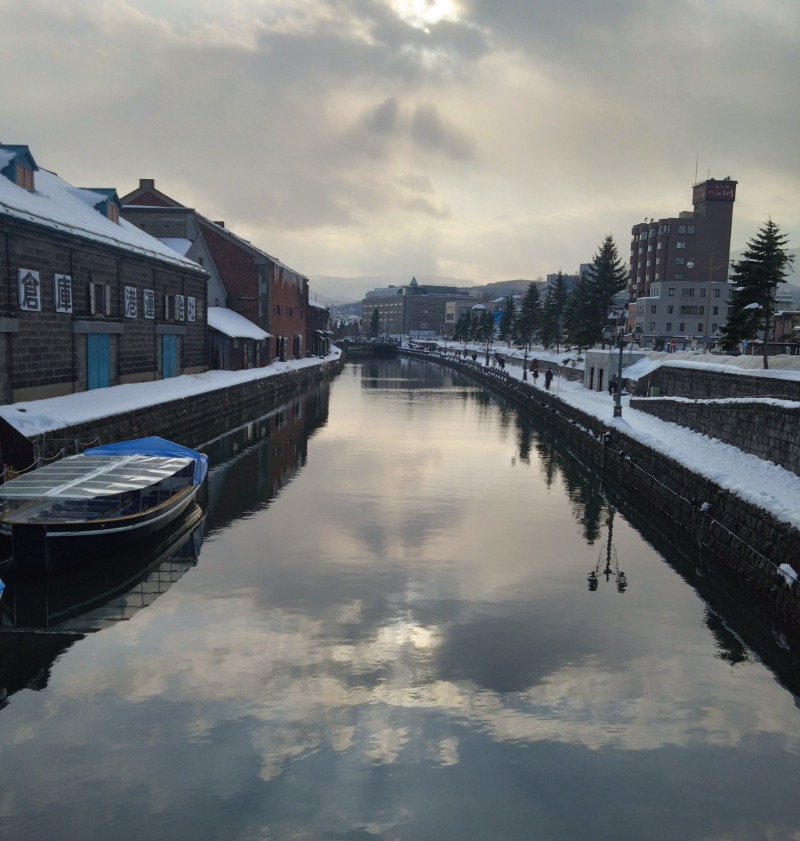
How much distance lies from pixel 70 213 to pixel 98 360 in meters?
7.90

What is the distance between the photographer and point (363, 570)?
1866cm

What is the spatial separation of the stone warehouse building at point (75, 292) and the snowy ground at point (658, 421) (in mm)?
1340

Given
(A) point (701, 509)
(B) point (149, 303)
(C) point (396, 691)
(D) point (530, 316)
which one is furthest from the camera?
(D) point (530, 316)

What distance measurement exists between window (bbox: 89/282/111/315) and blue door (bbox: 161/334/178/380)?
8.81m

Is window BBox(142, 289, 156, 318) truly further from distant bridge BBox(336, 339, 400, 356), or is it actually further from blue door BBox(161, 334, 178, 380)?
distant bridge BBox(336, 339, 400, 356)

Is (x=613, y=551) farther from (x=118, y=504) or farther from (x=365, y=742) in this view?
(x=118, y=504)

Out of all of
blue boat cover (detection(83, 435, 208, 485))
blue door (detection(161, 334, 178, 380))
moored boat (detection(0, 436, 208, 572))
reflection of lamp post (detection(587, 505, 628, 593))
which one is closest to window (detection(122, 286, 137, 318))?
blue door (detection(161, 334, 178, 380))

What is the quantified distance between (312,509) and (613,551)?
35.0 ft

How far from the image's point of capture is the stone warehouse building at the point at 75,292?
29.4m

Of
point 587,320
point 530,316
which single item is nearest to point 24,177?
point 587,320

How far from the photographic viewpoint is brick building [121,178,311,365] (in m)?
64.2

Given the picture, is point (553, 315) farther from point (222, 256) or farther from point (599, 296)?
point (222, 256)

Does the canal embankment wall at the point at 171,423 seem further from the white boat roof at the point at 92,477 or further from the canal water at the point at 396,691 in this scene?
the canal water at the point at 396,691

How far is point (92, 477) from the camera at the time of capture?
64.5ft
